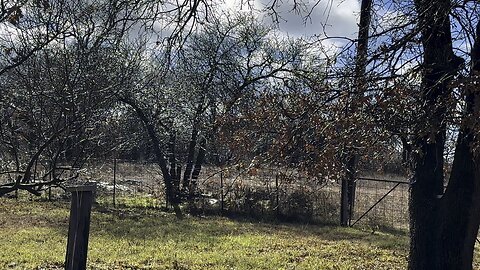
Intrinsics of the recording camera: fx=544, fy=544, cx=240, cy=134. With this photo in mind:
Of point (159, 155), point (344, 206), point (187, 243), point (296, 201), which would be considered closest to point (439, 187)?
point (187, 243)

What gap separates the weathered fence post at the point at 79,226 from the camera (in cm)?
480

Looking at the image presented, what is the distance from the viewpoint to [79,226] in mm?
4891

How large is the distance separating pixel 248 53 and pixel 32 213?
7.41 meters

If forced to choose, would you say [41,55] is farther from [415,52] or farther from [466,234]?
[466,234]

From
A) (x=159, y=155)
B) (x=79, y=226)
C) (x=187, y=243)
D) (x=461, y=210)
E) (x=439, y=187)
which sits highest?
(x=159, y=155)

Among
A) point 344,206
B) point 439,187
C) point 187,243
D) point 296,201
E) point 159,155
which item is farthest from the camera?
point 159,155

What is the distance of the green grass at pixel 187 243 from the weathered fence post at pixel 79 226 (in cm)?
234

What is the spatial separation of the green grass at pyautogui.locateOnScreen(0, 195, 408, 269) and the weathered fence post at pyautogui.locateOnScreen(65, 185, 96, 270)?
234cm

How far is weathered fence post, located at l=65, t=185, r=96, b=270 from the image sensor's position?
189 inches

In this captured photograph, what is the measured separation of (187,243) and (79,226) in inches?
186

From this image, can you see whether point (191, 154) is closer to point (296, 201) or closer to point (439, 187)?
point (296, 201)

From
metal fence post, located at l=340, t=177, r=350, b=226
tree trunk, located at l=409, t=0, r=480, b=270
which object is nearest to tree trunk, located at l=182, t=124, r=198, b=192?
metal fence post, located at l=340, t=177, r=350, b=226

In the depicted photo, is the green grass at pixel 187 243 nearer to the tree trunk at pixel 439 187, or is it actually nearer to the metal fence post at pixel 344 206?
the metal fence post at pixel 344 206

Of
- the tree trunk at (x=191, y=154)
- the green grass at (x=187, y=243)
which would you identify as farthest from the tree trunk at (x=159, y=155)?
the green grass at (x=187, y=243)
